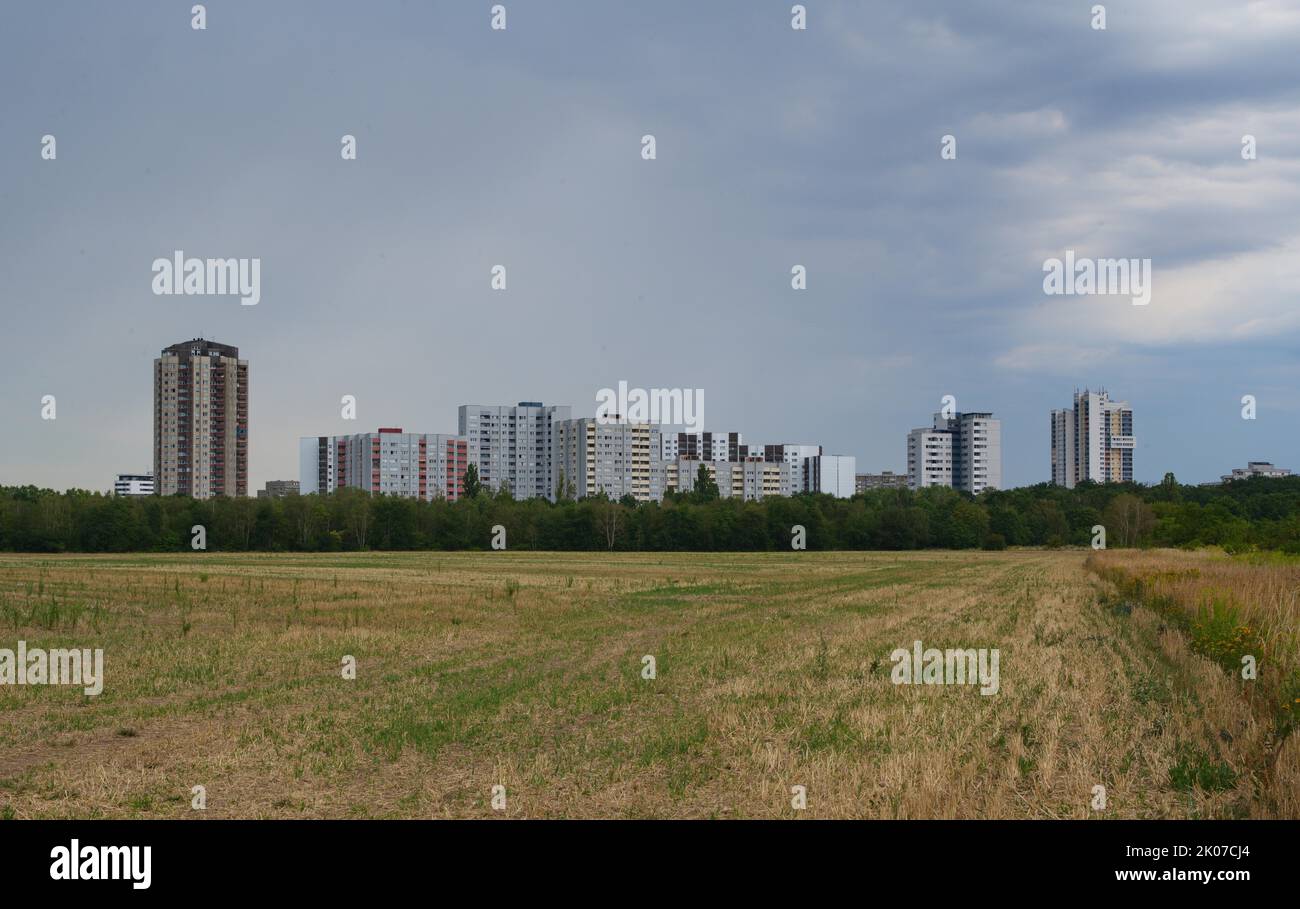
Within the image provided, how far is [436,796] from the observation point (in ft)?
40.0

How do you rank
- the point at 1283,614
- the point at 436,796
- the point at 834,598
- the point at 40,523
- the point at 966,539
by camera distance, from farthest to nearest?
1. the point at 966,539
2. the point at 40,523
3. the point at 834,598
4. the point at 1283,614
5. the point at 436,796

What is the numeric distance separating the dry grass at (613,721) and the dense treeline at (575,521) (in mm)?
108954

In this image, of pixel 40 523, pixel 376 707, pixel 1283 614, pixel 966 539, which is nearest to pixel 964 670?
pixel 1283 614

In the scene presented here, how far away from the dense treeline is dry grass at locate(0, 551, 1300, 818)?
108954 millimetres

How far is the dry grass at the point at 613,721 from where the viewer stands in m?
12.0

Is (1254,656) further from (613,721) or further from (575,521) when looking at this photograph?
(575,521)

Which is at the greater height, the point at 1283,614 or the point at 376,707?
the point at 1283,614

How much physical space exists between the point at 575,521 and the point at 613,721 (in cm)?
14023

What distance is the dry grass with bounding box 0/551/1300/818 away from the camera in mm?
12023
